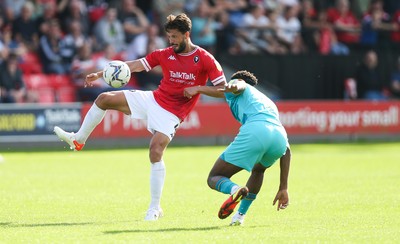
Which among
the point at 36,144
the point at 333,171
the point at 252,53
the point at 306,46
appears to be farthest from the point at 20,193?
A: the point at 306,46

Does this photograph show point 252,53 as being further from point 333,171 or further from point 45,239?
point 45,239

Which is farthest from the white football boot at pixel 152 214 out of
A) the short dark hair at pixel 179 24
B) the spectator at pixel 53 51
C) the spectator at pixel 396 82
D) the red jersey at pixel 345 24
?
the red jersey at pixel 345 24

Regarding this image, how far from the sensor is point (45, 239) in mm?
8500

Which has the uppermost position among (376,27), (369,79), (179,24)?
(179,24)

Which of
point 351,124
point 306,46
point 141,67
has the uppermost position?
point 141,67

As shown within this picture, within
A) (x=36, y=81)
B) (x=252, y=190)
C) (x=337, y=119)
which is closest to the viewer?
(x=252, y=190)

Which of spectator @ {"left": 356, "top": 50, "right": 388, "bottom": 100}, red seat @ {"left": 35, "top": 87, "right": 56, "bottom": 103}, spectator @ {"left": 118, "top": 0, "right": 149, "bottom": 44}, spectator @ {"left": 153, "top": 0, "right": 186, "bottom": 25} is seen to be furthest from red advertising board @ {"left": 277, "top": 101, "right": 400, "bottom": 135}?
red seat @ {"left": 35, "top": 87, "right": 56, "bottom": 103}

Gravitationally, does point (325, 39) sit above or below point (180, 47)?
below

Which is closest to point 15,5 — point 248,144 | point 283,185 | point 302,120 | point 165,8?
point 165,8

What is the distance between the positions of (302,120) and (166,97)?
13722 millimetres

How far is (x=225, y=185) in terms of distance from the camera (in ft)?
29.3

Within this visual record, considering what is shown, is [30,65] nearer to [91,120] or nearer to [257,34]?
[257,34]

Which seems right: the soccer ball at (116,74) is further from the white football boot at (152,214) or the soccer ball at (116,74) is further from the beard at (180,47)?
the white football boot at (152,214)

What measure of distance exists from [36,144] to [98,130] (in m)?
1.52
